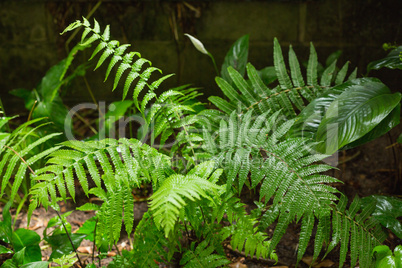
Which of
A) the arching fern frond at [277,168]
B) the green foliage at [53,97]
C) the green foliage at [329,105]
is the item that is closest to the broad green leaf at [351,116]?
the green foliage at [329,105]

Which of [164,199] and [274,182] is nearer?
[164,199]

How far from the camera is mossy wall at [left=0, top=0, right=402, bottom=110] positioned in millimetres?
2594

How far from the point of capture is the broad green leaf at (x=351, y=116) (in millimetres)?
1519

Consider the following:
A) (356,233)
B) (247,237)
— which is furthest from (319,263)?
(247,237)

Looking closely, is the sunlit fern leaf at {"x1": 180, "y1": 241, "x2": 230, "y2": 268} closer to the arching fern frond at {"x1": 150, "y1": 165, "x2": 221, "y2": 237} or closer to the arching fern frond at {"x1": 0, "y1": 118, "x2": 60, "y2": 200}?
the arching fern frond at {"x1": 150, "y1": 165, "x2": 221, "y2": 237}

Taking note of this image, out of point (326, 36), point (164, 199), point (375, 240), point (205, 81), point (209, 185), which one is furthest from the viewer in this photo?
point (205, 81)

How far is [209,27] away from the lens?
2684mm

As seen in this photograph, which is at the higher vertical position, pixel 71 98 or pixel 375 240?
pixel 71 98

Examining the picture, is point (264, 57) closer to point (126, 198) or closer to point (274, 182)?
point (274, 182)

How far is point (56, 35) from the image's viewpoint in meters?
2.76

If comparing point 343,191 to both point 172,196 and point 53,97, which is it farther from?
point 53,97

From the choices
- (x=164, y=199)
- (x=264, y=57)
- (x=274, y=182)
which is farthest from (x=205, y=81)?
(x=164, y=199)

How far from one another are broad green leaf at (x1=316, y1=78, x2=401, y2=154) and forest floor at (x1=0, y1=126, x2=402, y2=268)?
1.71 feet

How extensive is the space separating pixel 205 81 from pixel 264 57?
0.53 m
